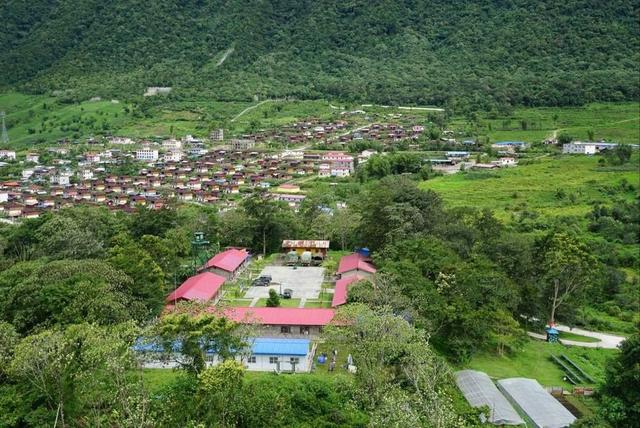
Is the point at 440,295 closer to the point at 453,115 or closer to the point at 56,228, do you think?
the point at 56,228

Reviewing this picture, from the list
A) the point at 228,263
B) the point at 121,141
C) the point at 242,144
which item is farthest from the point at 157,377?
the point at 121,141

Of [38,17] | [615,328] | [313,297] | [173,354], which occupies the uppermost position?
[38,17]

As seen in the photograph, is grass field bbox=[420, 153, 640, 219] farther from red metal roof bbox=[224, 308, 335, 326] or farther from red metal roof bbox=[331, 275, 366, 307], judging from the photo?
red metal roof bbox=[224, 308, 335, 326]

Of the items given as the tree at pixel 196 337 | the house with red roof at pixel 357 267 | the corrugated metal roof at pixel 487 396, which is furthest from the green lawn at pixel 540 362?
the tree at pixel 196 337

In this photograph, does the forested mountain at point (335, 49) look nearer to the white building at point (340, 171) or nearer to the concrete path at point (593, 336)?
the white building at point (340, 171)

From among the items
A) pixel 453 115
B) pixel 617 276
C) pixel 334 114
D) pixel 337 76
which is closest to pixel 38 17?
pixel 337 76
